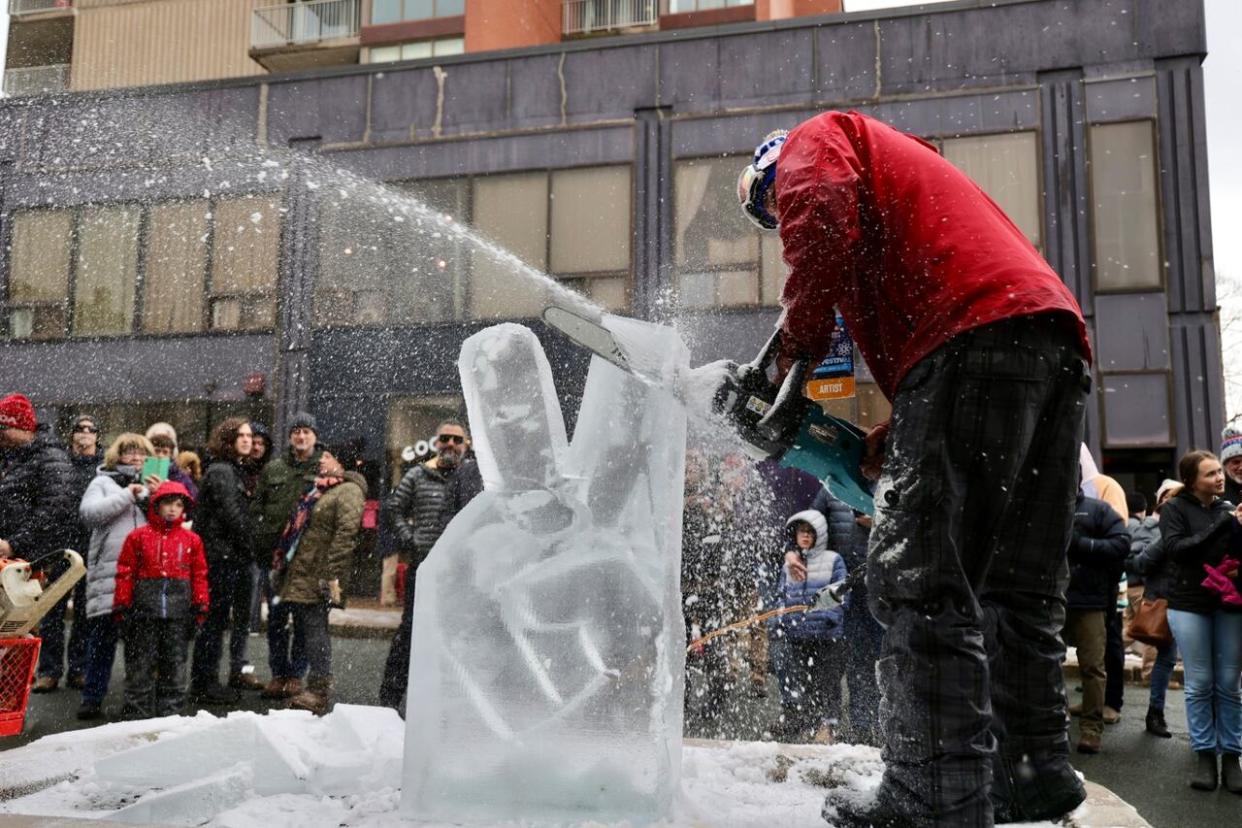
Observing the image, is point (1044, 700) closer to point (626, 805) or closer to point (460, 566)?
point (626, 805)

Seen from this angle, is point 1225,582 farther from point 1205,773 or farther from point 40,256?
point 40,256

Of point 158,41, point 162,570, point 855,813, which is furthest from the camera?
point 158,41

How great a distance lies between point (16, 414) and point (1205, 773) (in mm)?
6583

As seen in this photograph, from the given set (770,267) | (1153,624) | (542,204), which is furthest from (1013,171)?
(1153,624)

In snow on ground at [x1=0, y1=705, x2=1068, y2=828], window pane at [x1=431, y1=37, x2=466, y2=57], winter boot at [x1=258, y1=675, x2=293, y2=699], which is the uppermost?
window pane at [x1=431, y1=37, x2=466, y2=57]

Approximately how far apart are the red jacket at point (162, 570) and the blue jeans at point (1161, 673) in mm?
5434

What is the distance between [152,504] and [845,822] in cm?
466

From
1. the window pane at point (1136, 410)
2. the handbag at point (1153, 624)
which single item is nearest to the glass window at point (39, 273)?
the window pane at point (1136, 410)

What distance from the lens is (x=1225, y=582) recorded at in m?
4.40

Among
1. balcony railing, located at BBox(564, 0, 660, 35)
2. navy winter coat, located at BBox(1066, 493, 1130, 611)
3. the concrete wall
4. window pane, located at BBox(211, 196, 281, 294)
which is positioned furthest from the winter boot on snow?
the concrete wall

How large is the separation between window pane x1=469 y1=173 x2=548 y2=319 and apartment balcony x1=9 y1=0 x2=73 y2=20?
529 inches

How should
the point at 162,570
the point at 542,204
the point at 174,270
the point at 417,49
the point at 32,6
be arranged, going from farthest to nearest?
1. the point at 32,6
2. the point at 417,49
3. the point at 174,270
4. the point at 542,204
5. the point at 162,570

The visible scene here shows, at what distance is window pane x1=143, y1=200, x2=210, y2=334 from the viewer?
14.9 m

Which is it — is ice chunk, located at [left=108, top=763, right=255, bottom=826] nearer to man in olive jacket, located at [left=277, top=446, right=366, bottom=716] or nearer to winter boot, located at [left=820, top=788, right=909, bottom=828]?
winter boot, located at [left=820, top=788, right=909, bottom=828]
